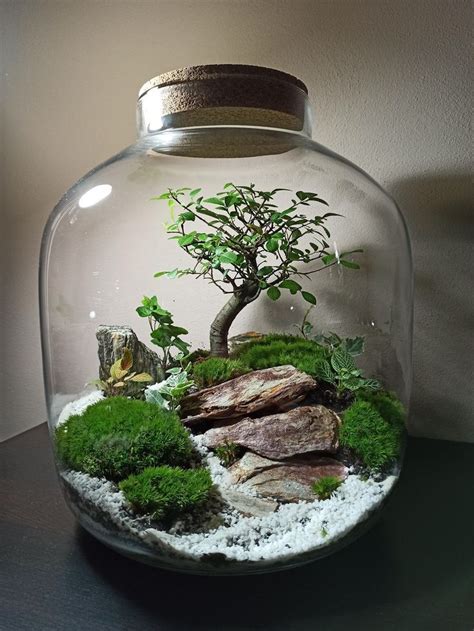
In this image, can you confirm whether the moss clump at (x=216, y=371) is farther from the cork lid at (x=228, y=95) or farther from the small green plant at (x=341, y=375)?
the cork lid at (x=228, y=95)

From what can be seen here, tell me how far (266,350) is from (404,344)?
0.69ft

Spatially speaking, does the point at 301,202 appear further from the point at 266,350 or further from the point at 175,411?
the point at 175,411

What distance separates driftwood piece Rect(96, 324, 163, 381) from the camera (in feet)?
2.38

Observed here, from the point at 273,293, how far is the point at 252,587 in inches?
13.8

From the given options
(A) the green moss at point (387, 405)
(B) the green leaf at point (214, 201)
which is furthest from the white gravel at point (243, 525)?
(B) the green leaf at point (214, 201)

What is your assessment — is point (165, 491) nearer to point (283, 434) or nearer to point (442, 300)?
point (283, 434)

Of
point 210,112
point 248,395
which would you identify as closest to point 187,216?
point 210,112

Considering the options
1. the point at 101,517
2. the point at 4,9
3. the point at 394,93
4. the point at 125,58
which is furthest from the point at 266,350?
the point at 4,9

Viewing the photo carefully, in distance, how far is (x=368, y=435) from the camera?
69 centimetres

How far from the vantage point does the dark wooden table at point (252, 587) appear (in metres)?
0.54

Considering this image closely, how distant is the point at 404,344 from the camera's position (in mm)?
813

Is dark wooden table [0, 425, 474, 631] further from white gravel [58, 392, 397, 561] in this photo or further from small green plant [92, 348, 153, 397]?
small green plant [92, 348, 153, 397]

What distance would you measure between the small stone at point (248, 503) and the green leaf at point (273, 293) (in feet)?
0.84

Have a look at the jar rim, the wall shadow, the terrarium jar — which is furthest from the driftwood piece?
the wall shadow
